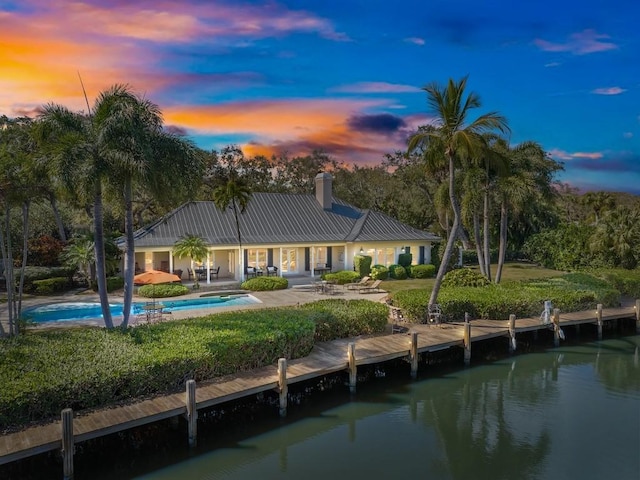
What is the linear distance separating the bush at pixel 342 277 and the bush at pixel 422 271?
15.9 ft

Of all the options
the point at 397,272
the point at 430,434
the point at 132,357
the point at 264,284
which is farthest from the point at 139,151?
the point at 397,272

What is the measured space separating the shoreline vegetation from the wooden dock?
1.27 ft


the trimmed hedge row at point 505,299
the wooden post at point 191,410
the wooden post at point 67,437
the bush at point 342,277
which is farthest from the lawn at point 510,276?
the wooden post at point 67,437

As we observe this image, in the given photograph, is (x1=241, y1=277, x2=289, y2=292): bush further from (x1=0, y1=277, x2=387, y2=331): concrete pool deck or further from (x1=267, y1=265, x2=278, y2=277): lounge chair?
(x1=267, y1=265, x2=278, y2=277): lounge chair

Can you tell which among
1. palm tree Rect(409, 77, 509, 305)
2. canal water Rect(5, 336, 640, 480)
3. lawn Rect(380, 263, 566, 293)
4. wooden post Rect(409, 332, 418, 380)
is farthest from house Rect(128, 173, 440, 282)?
canal water Rect(5, 336, 640, 480)

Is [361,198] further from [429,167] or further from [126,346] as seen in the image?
[126,346]

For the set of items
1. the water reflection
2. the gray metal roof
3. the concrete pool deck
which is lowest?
the water reflection

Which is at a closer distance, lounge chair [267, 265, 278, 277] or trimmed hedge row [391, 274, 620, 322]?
trimmed hedge row [391, 274, 620, 322]

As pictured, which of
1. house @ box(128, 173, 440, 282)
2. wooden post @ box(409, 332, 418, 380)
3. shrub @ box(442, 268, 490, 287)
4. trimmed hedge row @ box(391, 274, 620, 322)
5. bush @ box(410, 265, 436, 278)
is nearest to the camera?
wooden post @ box(409, 332, 418, 380)

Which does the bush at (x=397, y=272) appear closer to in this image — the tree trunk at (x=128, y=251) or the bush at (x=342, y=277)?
the bush at (x=342, y=277)

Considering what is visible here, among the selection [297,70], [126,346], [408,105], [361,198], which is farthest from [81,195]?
[361,198]

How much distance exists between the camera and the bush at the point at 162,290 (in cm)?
2584

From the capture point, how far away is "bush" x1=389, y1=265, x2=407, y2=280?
33.0 metres

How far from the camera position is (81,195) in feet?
44.2
